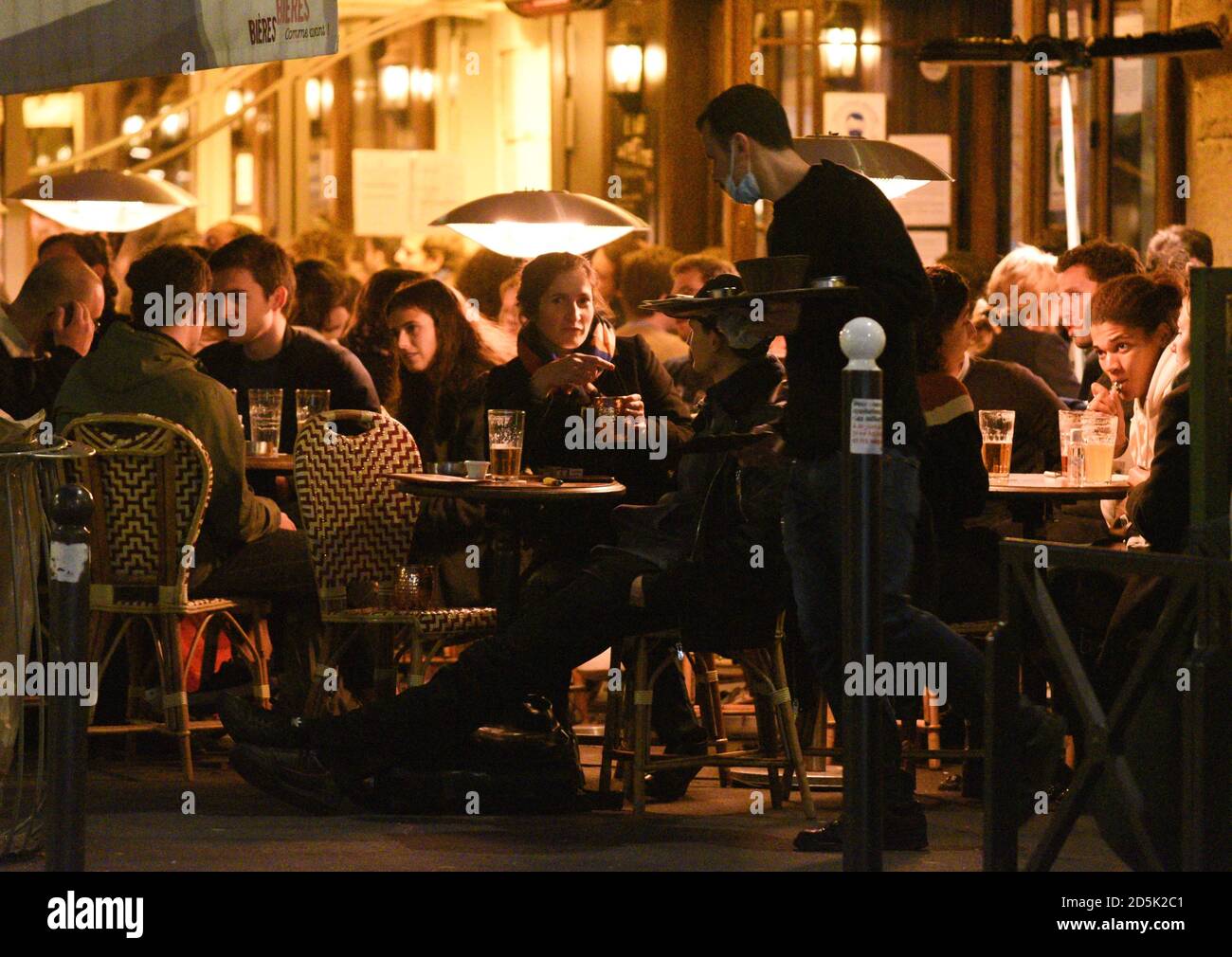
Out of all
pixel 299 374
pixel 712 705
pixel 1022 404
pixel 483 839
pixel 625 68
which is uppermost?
pixel 625 68

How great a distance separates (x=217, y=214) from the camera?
712 inches

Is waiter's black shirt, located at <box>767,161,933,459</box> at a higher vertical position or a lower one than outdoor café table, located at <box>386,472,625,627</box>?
higher

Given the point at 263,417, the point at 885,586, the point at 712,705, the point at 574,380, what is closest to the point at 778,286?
the point at 885,586

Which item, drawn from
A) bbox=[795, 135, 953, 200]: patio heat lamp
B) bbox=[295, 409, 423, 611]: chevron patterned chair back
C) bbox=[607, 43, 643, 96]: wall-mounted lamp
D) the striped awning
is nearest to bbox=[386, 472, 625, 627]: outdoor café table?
bbox=[295, 409, 423, 611]: chevron patterned chair back

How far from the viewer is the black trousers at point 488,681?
583 centimetres

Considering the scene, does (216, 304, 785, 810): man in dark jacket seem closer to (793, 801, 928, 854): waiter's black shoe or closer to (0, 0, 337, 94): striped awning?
(793, 801, 928, 854): waiter's black shoe

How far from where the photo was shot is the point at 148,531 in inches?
255

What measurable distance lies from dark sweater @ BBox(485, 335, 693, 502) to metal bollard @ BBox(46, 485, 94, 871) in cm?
262

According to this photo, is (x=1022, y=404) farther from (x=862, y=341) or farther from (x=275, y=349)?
(x=862, y=341)

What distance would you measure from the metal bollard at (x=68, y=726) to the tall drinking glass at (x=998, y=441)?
3.37m

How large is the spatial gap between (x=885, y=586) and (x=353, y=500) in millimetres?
1996

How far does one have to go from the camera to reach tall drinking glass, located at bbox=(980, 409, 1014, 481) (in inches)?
267

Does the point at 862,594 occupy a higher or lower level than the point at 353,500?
lower
